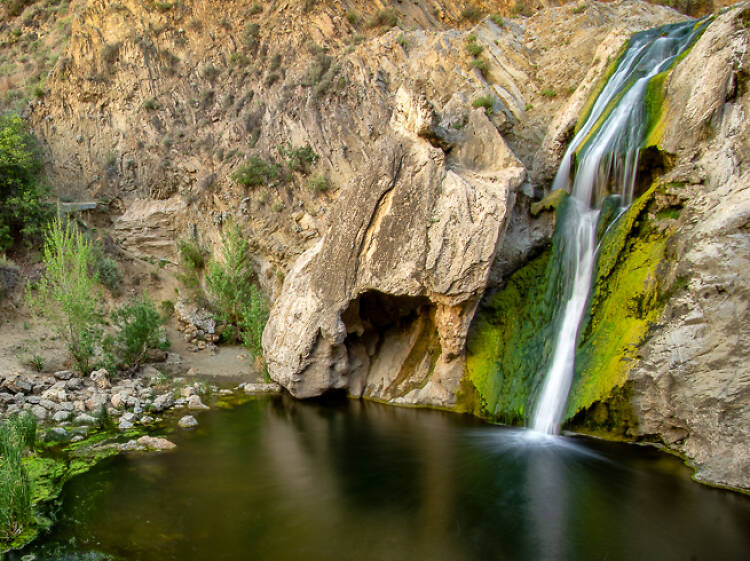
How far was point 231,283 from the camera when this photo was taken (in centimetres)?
2223

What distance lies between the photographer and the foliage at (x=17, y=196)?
22203 mm

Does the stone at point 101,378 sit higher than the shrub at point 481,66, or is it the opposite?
the shrub at point 481,66

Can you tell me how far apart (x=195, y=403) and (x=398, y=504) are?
8.40 metres

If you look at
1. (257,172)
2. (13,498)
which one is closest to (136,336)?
(257,172)

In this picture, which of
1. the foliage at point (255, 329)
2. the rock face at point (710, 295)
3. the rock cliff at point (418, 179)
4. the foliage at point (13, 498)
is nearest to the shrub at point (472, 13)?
the rock cliff at point (418, 179)

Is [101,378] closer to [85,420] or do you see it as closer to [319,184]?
[85,420]

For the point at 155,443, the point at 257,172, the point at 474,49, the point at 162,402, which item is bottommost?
the point at 155,443

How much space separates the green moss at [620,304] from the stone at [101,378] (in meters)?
13.7

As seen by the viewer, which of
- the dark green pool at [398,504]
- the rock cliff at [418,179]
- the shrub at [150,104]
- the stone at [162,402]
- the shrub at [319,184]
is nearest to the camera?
the dark green pool at [398,504]

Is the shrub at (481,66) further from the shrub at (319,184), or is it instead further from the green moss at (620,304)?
the green moss at (620,304)

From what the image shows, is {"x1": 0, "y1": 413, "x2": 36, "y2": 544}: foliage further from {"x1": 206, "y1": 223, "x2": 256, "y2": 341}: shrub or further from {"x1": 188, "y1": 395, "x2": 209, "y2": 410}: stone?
{"x1": 206, "y1": 223, "x2": 256, "y2": 341}: shrub

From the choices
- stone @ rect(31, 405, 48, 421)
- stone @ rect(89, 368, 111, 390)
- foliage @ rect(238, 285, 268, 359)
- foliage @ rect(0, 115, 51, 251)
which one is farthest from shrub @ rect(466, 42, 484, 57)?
stone @ rect(31, 405, 48, 421)

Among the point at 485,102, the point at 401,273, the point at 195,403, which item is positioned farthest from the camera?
the point at 485,102

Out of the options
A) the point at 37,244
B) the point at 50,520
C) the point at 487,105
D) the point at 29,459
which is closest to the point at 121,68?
the point at 37,244
